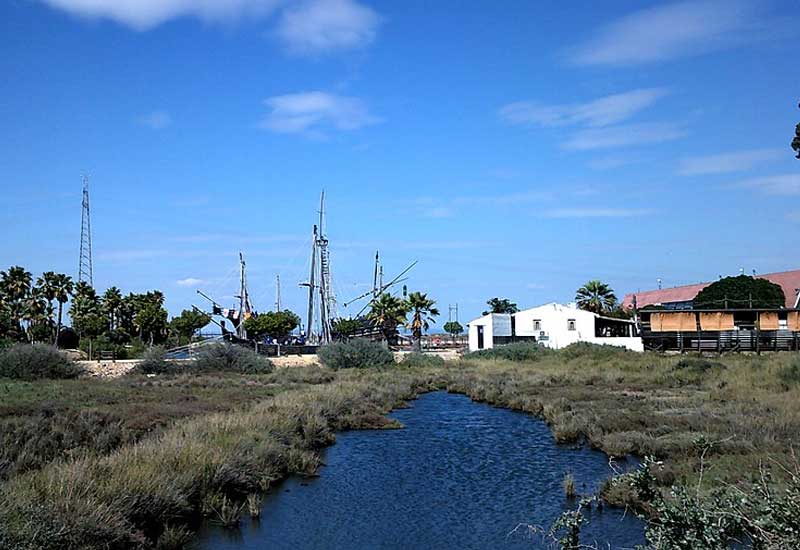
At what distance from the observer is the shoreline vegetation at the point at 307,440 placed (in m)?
8.04

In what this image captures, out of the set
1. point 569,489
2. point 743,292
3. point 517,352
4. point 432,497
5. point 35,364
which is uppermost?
point 743,292

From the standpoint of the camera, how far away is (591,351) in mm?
59781

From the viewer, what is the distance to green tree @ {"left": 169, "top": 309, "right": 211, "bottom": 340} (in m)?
109

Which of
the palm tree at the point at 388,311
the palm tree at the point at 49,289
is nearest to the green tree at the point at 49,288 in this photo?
the palm tree at the point at 49,289

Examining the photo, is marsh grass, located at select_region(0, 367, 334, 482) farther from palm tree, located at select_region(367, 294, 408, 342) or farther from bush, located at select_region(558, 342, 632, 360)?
palm tree, located at select_region(367, 294, 408, 342)

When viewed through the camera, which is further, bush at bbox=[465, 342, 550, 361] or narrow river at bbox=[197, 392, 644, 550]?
bush at bbox=[465, 342, 550, 361]

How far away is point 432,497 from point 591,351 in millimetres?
44015

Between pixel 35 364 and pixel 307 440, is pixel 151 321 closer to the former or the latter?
pixel 35 364

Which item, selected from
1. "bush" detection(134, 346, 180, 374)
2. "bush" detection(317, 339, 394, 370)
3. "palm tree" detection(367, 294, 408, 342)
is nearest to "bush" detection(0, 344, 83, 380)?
"bush" detection(134, 346, 180, 374)

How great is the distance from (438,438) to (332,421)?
16.1ft

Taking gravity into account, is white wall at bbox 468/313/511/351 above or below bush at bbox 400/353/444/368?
above

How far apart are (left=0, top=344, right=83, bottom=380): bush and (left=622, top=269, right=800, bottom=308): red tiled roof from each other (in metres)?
73.6

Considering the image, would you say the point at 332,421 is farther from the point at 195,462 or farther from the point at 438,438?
the point at 195,462

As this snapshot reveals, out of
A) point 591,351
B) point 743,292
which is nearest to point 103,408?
point 591,351
